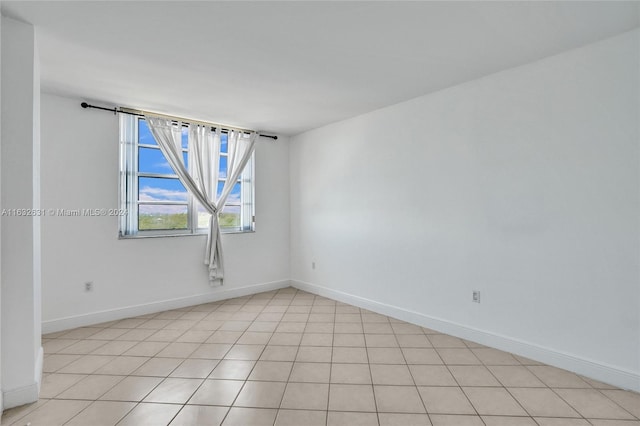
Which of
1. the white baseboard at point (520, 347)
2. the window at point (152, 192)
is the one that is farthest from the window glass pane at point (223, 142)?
the white baseboard at point (520, 347)

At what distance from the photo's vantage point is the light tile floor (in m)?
1.94

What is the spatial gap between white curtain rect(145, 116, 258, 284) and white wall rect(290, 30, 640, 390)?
1.73 meters

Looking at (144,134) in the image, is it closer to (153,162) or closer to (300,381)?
A: (153,162)

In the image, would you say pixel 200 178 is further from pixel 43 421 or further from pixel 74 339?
pixel 43 421

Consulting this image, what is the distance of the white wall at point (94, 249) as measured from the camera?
131 inches

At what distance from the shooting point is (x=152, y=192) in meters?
4.04

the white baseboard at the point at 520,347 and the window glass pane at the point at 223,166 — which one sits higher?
the window glass pane at the point at 223,166

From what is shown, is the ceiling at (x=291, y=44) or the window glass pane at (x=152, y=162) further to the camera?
the window glass pane at (x=152, y=162)

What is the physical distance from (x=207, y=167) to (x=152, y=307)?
6.30 feet

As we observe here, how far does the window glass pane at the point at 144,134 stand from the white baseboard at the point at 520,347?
333 centimetres

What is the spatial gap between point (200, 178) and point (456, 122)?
318 cm

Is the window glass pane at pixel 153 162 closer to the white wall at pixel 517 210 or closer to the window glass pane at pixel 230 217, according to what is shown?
the window glass pane at pixel 230 217

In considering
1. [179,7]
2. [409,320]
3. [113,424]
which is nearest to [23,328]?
[113,424]

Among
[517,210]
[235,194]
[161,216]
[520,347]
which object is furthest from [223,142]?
[520,347]
